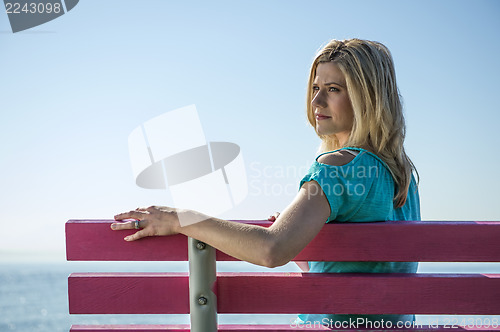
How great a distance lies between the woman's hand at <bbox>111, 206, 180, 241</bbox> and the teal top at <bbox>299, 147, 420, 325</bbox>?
0.43 m

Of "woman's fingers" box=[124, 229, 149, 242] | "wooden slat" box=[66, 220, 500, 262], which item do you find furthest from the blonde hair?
"woman's fingers" box=[124, 229, 149, 242]

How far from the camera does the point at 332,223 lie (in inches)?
65.8

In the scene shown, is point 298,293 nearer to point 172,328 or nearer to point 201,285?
point 201,285

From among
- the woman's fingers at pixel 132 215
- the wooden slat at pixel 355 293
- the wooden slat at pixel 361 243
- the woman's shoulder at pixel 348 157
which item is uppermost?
the woman's shoulder at pixel 348 157

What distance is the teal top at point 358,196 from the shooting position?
66.6 inches

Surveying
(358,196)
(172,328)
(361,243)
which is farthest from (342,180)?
(172,328)

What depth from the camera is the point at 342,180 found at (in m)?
1.72

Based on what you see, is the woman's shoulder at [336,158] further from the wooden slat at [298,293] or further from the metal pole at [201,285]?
the metal pole at [201,285]

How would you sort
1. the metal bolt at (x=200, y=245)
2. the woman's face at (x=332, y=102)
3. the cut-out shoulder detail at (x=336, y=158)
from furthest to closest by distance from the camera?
the woman's face at (x=332, y=102)
the cut-out shoulder detail at (x=336, y=158)
the metal bolt at (x=200, y=245)

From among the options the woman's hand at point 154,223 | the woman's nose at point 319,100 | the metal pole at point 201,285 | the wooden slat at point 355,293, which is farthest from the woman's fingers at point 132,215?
the woman's nose at point 319,100

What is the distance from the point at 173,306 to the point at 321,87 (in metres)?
1.14

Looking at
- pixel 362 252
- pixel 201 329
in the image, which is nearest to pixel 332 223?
pixel 362 252

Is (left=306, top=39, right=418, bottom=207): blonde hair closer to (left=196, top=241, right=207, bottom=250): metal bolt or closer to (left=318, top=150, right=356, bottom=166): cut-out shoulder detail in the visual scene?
(left=318, top=150, right=356, bottom=166): cut-out shoulder detail

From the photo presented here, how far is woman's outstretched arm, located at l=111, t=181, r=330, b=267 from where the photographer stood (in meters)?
1.52
